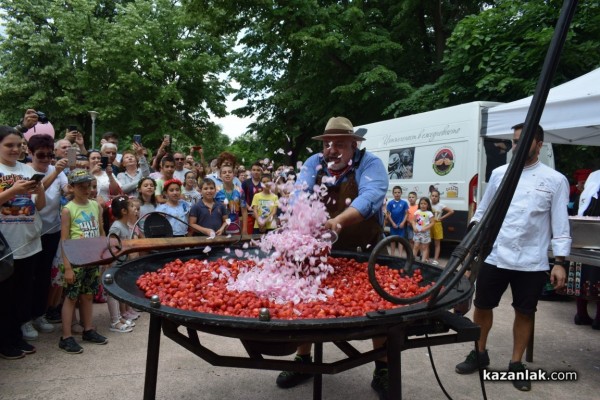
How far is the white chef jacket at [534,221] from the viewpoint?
352cm

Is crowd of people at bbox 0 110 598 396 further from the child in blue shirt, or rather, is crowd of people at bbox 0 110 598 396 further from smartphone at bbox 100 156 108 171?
the child in blue shirt

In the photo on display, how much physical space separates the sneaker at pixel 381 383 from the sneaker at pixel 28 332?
3.21m

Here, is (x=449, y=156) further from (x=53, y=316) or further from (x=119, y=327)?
(x=53, y=316)

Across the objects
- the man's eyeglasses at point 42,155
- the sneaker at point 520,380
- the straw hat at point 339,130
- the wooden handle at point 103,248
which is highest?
the straw hat at point 339,130

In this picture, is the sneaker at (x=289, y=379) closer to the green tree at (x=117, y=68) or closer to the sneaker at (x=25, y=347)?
the sneaker at (x=25, y=347)

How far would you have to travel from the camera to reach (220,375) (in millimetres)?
3646

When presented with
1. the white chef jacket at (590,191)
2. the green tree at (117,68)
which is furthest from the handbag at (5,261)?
the green tree at (117,68)

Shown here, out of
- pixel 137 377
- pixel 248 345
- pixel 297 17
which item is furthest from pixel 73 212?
pixel 297 17

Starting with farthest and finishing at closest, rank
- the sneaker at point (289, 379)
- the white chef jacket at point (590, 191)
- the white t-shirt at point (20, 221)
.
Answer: the white chef jacket at point (590, 191), the white t-shirt at point (20, 221), the sneaker at point (289, 379)

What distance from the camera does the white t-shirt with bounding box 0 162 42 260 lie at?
12.8 feet

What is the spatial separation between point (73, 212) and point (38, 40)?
21019mm

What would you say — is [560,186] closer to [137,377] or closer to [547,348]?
[547,348]

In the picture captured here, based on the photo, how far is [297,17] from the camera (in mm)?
14750

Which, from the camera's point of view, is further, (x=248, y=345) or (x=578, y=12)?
(x=578, y=12)
